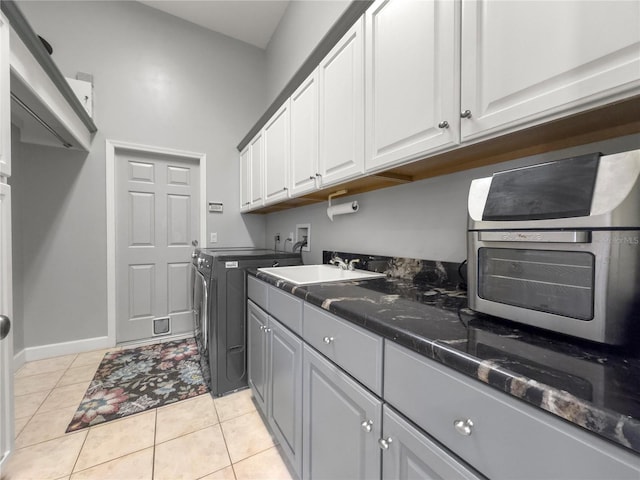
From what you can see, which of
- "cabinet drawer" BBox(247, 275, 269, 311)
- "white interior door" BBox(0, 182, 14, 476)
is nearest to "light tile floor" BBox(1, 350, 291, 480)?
"white interior door" BBox(0, 182, 14, 476)

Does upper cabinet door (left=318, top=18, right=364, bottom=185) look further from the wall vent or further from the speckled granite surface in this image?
the wall vent

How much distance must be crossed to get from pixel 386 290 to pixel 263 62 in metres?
3.46

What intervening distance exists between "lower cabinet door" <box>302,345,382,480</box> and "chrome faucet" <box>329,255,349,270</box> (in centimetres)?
74

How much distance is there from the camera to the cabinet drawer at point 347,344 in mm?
714

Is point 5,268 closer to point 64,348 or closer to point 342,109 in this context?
point 342,109

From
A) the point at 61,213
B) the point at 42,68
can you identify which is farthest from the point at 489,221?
the point at 61,213

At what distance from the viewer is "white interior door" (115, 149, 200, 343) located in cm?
265

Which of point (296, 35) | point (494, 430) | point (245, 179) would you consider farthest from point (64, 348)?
point (296, 35)

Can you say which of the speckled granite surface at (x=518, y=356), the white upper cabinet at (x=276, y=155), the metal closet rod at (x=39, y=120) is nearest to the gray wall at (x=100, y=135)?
the metal closet rod at (x=39, y=120)

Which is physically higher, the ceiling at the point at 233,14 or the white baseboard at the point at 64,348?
the ceiling at the point at 233,14

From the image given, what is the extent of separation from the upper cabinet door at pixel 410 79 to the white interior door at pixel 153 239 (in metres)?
2.44

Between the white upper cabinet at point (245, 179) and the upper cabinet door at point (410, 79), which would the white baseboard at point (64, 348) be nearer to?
the white upper cabinet at point (245, 179)

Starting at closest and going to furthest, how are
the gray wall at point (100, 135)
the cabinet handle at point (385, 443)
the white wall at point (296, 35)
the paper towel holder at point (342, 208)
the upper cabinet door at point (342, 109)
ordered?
the cabinet handle at point (385, 443) → the upper cabinet door at point (342, 109) → the paper towel holder at point (342, 208) → the white wall at point (296, 35) → the gray wall at point (100, 135)

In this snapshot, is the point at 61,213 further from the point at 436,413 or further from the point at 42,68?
the point at 436,413
